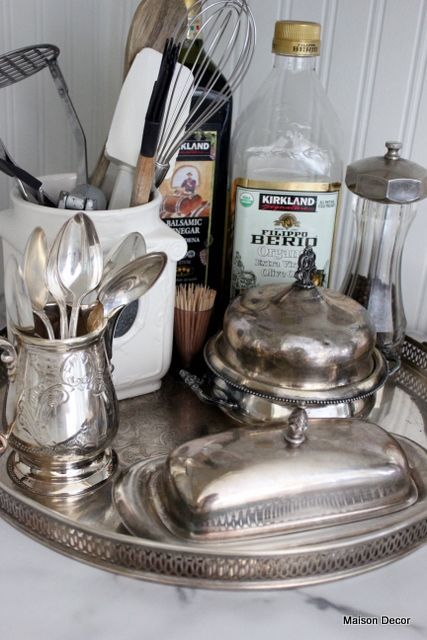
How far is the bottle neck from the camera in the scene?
2.26 feet

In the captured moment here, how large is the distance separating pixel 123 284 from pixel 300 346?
13 centimetres

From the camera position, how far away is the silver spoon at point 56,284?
491 mm

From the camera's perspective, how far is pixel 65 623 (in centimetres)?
43

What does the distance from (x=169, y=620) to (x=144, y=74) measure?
0.39 m

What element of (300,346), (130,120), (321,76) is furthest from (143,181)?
(321,76)

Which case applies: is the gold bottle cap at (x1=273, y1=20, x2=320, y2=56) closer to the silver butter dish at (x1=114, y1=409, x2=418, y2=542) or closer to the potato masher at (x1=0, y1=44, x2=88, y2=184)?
the potato masher at (x1=0, y1=44, x2=88, y2=184)

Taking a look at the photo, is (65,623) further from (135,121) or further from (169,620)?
(135,121)

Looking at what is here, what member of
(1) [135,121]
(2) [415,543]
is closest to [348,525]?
(2) [415,543]

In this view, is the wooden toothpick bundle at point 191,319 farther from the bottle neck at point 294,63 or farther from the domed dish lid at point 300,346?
the bottle neck at point 294,63

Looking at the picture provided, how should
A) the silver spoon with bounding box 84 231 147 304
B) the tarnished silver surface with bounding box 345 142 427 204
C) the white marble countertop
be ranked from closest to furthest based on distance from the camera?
1. the white marble countertop
2. the silver spoon with bounding box 84 231 147 304
3. the tarnished silver surface with bounding box 345 142 427 204

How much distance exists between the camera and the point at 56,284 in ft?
1.62

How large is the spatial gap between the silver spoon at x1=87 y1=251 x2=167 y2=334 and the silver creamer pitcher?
1cm

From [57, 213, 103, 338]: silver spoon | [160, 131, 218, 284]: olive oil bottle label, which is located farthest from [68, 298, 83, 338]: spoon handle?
[160, 131, 218, 284]: olive oil bottle label

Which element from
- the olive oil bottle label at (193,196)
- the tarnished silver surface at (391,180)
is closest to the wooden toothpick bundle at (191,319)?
the olive oil bottle label at (193,196)
